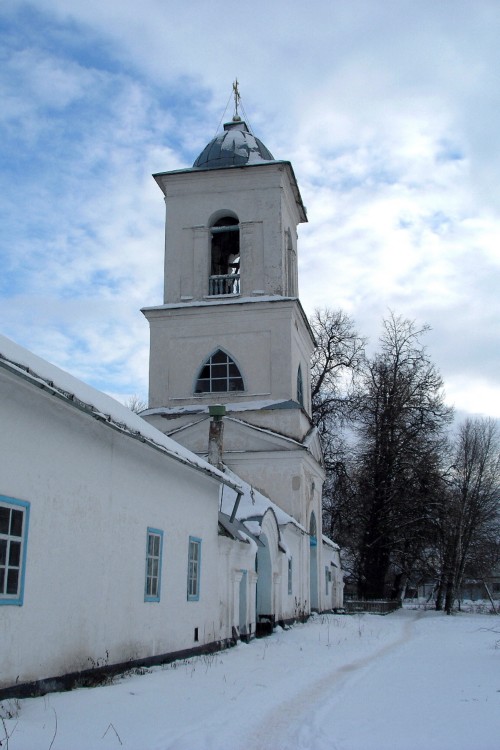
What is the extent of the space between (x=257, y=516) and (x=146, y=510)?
270 inches

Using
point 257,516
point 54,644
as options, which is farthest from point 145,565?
point 257,516

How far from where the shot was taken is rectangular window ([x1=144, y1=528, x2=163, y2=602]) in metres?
11.9

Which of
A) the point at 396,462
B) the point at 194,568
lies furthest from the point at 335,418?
the point at 194,568

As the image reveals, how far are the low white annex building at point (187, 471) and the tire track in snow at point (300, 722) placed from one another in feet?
8.36

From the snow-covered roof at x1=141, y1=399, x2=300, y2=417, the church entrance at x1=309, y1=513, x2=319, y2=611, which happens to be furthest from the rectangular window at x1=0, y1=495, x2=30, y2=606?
the church entrance at x1=309, y1=513, x2=319, y2=611

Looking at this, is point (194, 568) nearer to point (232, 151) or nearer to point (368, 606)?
point (232, 151)

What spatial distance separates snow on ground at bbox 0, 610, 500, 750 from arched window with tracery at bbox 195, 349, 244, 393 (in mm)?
11946

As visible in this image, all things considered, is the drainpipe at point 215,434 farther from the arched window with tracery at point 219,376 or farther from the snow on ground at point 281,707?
the snow on ground at point 281,707

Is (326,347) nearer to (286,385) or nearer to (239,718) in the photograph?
(286,385)

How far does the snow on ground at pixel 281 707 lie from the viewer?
21.1ft

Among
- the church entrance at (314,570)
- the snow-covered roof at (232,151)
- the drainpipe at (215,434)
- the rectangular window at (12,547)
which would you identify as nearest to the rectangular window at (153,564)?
the rectangular window at (12,547)

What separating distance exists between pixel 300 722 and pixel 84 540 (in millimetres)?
3656

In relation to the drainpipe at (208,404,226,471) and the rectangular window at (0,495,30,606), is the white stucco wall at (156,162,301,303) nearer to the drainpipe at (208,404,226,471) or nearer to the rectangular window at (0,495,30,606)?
the drainpipe at (208,404,226,471)

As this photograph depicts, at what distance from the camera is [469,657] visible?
13.5 meters
